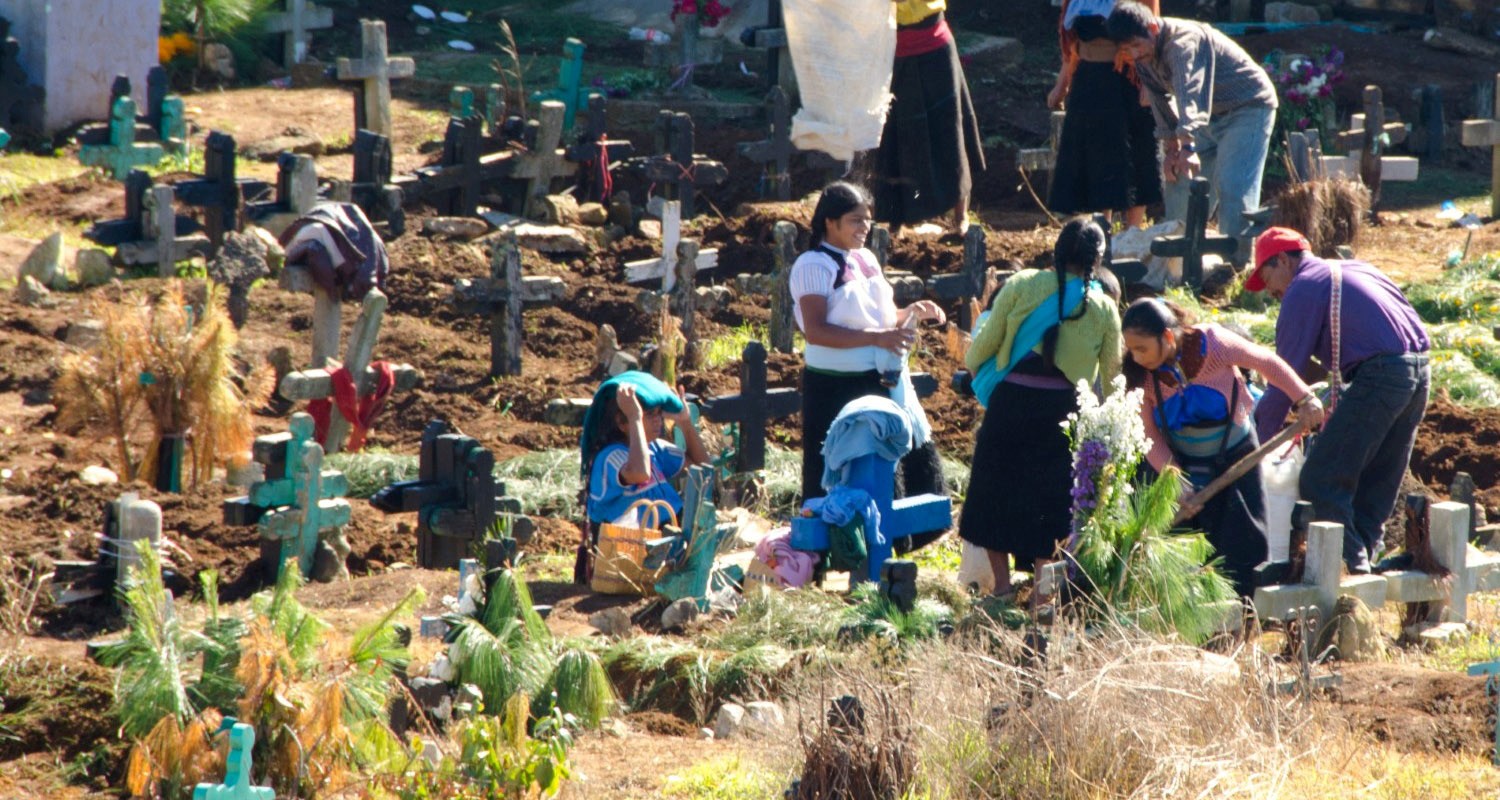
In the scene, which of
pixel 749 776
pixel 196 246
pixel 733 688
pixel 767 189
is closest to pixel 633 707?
pixel 733 688

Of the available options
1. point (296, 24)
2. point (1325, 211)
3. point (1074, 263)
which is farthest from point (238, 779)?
point (296, 24)

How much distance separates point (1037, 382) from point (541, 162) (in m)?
7.07

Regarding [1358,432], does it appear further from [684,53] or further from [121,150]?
[684,53]

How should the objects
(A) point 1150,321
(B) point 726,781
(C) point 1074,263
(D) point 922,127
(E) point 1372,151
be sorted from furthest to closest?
1. (E) point 1372,151
2. (D) point 922,127
3. (C) point 1074,263
4. (A) point 1150,321
5. (B) point 726,781

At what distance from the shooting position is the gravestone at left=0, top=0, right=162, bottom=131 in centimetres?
1488

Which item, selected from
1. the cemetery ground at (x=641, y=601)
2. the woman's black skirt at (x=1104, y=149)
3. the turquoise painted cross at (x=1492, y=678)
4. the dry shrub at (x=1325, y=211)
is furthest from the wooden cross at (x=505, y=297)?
the turquoise painted cross at (x=1492, y=678)

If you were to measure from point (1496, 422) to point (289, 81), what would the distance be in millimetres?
10176

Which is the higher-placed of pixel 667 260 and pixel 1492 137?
pixel 1492 137

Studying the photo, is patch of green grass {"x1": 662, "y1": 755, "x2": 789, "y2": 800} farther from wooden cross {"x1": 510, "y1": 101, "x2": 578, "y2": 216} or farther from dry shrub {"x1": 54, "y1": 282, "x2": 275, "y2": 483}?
wooden cross {"x1": 510, "y1": 101, "x2": 578, "y2": 216}

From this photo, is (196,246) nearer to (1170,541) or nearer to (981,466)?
(981,466)

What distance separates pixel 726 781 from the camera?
5.35 metres

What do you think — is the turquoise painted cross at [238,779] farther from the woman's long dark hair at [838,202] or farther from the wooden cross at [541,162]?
the wooden cross at [541,162]

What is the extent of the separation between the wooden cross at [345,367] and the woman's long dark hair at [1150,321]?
3.69 metres

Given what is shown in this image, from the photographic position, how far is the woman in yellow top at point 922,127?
11.6 meters
